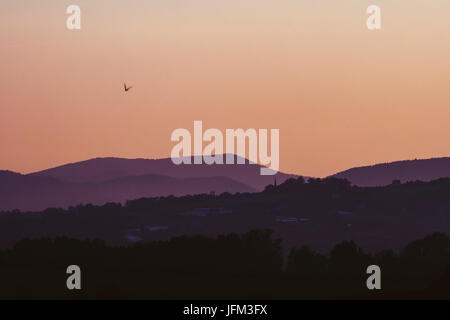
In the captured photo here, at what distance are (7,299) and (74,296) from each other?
11528mm

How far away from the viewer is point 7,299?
19750 centimetres
